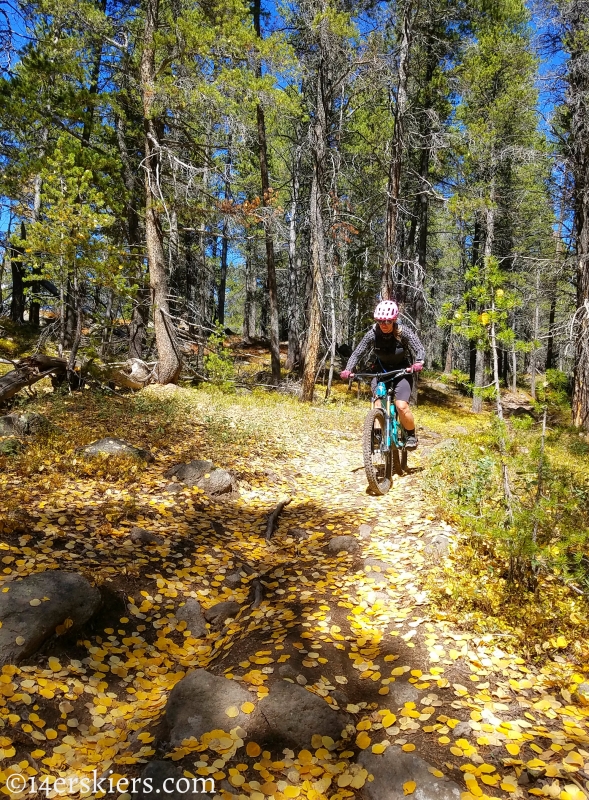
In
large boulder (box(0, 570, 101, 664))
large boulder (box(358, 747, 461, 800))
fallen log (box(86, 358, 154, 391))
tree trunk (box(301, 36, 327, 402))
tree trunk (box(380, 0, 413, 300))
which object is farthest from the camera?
tree trunk (box(301, 36, 327, 402))

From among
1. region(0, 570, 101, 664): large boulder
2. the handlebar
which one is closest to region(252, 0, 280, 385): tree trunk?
the handlebar

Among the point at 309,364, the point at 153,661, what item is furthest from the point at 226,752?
the point at 309,364

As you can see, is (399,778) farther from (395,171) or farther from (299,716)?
(395,171)

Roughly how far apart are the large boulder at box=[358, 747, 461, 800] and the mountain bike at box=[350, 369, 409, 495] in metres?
3.80

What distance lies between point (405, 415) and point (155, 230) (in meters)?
8.87

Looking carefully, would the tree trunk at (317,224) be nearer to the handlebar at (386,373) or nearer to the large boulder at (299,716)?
the handlebar at (386,373)

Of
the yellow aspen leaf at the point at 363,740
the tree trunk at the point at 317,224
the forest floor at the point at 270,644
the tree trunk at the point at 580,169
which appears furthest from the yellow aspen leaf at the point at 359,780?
the tree trunk at the point at 317,224

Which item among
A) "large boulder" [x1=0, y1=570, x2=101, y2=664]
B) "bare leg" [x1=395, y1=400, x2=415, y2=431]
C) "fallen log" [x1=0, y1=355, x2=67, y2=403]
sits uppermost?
"fallen log" [x1=0, y1=355, x2=67, y2=403]

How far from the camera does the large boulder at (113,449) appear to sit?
255 inches

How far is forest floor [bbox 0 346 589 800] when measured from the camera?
8.32ft

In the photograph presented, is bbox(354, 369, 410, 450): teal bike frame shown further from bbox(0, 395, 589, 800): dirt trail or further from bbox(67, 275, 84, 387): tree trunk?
bbox(67, 275, 84, 387): tree trunk

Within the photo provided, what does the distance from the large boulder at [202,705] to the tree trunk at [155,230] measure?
1007 centimetres

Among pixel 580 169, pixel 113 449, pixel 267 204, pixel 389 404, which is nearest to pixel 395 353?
pixel 389 404

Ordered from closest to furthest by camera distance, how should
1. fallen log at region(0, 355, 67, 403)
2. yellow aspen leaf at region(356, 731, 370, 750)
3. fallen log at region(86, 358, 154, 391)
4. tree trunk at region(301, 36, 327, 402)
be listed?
yellow aspen leaf at region(356, 731, 370, 750), fallen log at region(0, 355, 67, 403), fallen log at region(86, 358, 154, 391), tree trunk at region(301, 36, 327, 402)
